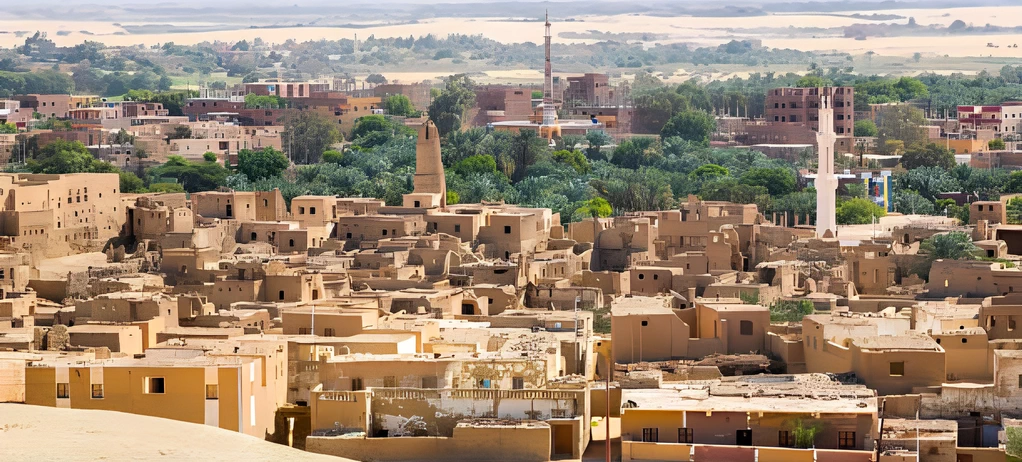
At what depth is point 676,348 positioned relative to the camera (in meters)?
29.9

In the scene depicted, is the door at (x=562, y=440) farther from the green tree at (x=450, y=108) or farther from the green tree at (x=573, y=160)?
the green tree at (x=450, y=108)

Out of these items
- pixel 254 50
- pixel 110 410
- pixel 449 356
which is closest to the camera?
pixel 110 410

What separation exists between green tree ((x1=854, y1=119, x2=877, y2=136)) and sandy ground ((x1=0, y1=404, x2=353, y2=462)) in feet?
233

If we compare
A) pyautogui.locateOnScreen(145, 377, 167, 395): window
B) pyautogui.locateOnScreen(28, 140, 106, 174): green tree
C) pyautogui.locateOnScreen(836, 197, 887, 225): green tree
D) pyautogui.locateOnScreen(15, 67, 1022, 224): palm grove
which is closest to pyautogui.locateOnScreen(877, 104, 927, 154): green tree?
pyautogui.locateOnScreen(15, 67, 1022, 224): palm grove

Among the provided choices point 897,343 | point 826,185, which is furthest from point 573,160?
point 897,343

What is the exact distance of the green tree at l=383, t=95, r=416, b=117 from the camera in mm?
110938

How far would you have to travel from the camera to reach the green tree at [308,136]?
88688 millimetres

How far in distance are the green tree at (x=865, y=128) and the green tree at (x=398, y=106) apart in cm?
2299

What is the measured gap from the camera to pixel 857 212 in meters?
55.9

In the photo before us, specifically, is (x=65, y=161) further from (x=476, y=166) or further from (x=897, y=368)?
(x=897, y=368)

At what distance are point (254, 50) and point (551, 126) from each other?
108211 millimetres

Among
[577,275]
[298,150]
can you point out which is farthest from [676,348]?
[298,150]

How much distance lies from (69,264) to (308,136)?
46.8m

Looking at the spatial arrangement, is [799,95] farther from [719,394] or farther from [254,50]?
[254,50]
